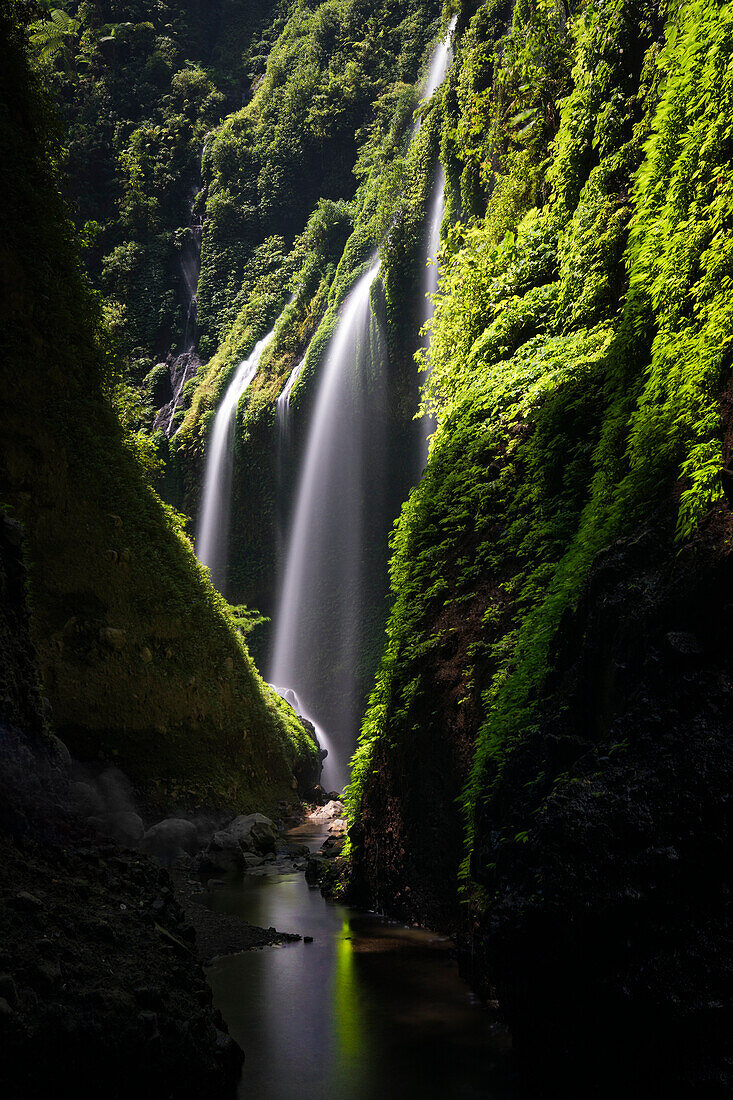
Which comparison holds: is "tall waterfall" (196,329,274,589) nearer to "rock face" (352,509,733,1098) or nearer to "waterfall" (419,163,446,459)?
"waterfall" (419,163,446,459)

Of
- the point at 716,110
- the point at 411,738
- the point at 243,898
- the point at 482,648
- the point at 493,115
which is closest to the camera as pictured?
the point at 716,110

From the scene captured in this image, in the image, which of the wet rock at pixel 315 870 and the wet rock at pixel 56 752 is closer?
the wet rock at pixel 56 752

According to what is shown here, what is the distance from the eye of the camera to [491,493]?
7.19 meters

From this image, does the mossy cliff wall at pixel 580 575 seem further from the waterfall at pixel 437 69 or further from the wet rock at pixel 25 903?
the waterfall at pixel 437 69

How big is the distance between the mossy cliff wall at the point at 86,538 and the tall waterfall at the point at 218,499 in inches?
538

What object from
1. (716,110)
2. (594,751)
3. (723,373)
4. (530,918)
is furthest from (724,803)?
(716,110)

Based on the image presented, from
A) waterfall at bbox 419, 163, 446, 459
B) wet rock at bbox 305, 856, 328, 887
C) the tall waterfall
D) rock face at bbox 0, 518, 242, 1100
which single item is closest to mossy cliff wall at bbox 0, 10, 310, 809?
wet rock at bbox 305, 856, 328, 887

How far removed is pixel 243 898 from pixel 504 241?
9048mm

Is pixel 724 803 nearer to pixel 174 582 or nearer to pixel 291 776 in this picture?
pixel 174 582

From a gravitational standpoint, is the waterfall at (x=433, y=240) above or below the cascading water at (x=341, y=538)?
above

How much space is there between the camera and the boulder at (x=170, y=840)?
32.8 feet

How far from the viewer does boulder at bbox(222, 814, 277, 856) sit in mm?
11180

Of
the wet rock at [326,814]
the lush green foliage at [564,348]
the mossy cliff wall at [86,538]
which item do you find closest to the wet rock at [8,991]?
the lush green foliage at [564,348]

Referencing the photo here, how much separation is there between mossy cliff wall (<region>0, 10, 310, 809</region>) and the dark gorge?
54 millimetres
